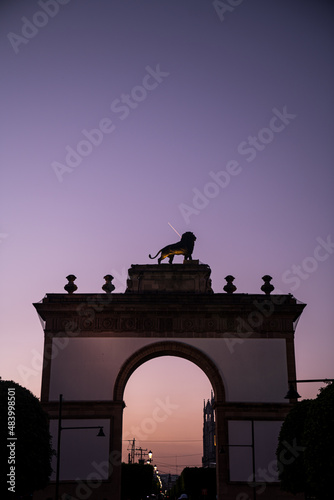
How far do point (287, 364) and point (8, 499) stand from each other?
45.5 feet

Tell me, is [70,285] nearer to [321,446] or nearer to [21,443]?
[21,443]

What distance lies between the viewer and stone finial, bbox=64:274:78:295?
95.3 ft

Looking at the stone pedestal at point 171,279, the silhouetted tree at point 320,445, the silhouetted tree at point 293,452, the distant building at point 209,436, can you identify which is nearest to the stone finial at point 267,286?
the stone pedestal at point 171,279

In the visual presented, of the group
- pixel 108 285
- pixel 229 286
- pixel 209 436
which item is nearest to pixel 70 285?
pixel 108 285

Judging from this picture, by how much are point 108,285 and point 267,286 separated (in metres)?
7.83

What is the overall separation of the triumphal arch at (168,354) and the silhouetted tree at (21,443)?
4894mm

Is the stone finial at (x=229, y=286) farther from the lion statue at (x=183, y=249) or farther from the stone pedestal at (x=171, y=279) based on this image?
the lion statue at (x=183, y=249)

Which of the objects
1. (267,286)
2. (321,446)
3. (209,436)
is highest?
(267,286)

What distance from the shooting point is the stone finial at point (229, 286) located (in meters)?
29.3

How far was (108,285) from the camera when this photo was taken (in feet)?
96.5

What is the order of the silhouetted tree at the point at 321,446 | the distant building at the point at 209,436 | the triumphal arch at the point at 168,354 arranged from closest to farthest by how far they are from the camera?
the silhouetted tree at the point at 321,446 → the triumphal arch at the point at 168,354 → the distant building at the point at 209,436

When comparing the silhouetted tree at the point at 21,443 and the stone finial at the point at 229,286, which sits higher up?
the stone finial at the point at 229,286

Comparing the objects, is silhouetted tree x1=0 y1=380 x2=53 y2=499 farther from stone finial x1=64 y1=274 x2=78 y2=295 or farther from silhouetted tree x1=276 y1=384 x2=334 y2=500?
silhouetted tree x1=276 y1=384 x2=334 y2=500

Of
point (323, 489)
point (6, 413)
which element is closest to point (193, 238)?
point (6, 413)
